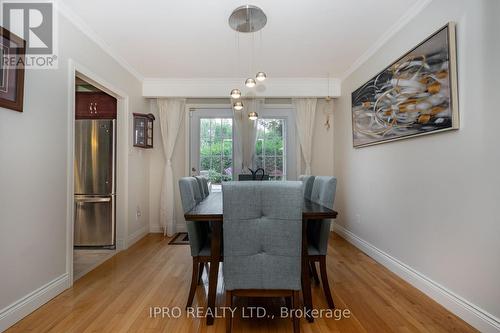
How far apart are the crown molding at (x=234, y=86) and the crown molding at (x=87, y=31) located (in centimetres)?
Result: 55

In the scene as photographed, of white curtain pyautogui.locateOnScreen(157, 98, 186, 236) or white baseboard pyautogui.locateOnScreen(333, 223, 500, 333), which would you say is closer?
white baseboard pyautogui.locateOnScreen(333, 223, 500, 333)

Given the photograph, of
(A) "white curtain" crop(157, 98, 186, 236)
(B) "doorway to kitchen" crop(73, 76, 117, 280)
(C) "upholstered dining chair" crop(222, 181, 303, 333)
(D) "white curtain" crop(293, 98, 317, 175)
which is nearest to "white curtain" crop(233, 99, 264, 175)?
(D) "white curtain" crop(293, 98, 317, 175)

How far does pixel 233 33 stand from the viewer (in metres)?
2.62

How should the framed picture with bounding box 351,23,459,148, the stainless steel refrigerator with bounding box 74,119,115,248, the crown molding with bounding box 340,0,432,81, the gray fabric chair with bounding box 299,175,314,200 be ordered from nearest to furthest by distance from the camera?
the framed picture with bounding box 351,23,459,148
the crown molding with bounding box 340,0,432,81
the gray fabric chair with bounding box 299,175,314,200
the stainless steel refrigerator with bounding box 74,119,115,248

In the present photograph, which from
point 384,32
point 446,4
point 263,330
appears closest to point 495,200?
point 446,4

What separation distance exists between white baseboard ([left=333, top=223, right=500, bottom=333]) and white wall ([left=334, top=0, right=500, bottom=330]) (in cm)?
2

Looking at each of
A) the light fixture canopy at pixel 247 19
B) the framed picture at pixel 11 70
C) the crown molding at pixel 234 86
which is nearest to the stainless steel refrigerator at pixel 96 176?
the crown molding at pixel 234 86

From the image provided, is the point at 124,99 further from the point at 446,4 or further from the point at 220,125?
the point at 446,4

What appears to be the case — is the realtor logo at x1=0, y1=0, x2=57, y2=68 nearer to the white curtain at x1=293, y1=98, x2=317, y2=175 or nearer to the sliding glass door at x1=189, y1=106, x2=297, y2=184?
the sliding glass door at x1=189, y1=106, x2=297, y2=184

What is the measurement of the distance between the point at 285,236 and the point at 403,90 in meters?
1.85

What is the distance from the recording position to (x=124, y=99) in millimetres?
3367

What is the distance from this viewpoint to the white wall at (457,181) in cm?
157

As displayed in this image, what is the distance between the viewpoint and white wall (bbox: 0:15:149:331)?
5.55ft

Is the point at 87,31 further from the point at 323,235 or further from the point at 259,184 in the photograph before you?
the point at 323,235
